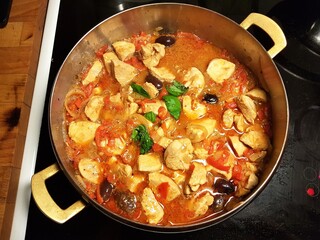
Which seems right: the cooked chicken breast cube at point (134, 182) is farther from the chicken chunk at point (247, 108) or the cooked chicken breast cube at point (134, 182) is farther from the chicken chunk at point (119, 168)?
the chicken chunk at point (247, 108)

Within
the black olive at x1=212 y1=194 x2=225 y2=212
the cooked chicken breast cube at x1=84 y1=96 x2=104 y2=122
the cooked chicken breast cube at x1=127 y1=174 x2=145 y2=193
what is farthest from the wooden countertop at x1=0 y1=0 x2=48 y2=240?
the black olive at x1=212 y1=194 x2=225 y2=212

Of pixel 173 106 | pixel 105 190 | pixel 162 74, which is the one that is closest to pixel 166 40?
pixel 162 74

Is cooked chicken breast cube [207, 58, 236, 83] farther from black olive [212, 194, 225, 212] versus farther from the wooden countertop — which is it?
the wooden countertop

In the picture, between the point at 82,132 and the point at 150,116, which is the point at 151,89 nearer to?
the point at 150,116

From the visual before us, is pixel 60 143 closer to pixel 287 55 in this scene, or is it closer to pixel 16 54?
pixel 16 54

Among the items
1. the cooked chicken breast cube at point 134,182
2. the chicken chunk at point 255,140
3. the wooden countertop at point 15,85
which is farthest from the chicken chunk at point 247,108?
the wooden countertop at point 15,85
